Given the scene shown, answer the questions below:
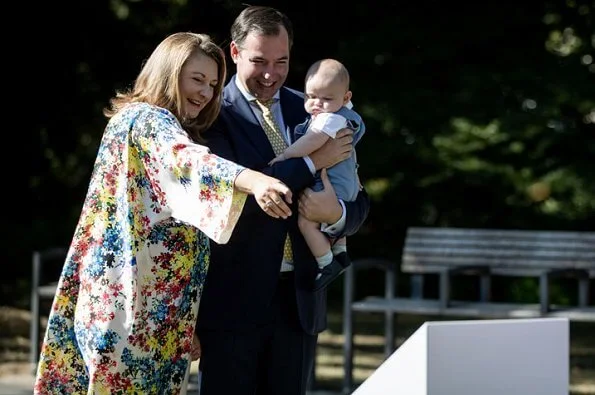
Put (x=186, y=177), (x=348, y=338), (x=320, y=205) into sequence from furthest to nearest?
(x=348, y=338) → (x=320, y=205) → (x=186, y=177)

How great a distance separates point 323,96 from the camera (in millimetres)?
3957

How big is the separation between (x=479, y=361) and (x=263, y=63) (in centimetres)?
112

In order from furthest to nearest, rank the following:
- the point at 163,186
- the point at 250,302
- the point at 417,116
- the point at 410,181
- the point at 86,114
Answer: the point at 410,181
the point at 86,114
the point at 417,116
the point at 250,302
the point at 163,186

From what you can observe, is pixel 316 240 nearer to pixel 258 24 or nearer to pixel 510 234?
pixel 258 24

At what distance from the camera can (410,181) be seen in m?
12.5

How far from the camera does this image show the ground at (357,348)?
863 centimetres

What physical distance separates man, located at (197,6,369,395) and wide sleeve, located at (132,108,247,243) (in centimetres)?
30

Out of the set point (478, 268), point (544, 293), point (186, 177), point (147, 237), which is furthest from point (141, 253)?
point (478, 268)

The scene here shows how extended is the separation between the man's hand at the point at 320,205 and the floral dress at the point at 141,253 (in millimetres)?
331

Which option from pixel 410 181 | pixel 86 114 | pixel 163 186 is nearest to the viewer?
pixel 163 186

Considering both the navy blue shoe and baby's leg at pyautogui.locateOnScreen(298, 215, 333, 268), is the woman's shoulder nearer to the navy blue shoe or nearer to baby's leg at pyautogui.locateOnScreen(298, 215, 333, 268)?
baby's leg at pyautogui.locateOnScreen(298, 215, 333, 268)

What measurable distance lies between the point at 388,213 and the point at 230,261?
9.51 meters


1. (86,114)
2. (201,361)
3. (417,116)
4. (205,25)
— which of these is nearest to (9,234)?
(86,114)

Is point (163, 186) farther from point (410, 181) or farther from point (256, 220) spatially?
point (410, 181)
